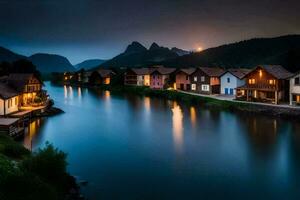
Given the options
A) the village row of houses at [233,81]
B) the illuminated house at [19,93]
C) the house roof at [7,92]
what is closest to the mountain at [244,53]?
the village row of houses at [233,81]

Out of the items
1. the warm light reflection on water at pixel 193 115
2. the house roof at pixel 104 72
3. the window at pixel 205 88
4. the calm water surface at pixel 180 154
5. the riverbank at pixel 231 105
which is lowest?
the calm water surface at pixel 180 154

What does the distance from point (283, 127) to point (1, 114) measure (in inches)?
1131

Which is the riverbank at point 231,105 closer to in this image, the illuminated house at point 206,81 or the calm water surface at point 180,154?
the calm water surface at point 180,154

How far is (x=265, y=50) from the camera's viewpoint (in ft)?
481

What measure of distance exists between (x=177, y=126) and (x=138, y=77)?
5439 centimetres

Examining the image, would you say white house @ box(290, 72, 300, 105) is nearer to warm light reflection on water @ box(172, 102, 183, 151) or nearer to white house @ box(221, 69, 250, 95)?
warm light reflection on water @ box(172, 102, 183, 151)

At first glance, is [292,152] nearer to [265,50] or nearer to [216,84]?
[216,84]

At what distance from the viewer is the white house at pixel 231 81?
56.5 metres

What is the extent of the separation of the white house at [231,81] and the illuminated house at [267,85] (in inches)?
A: 272

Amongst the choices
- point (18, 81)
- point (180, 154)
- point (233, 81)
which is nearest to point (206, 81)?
point (233, 81)

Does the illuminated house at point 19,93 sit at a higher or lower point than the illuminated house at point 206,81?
lower

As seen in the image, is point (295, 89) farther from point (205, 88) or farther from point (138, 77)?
point (138, 77)

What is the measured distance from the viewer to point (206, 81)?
204 feet

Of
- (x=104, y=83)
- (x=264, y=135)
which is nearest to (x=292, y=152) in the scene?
(x=264, y=135)
